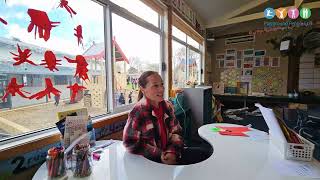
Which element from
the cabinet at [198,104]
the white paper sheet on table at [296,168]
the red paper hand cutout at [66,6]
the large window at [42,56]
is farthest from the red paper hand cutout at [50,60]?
the cabinet at [198,104]

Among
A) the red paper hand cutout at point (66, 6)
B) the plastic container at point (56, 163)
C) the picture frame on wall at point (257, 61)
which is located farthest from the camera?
the picture frame on wall at point (257, 61)

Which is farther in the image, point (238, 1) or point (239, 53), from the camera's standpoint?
point (239, 53)

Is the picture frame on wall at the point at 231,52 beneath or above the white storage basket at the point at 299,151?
above

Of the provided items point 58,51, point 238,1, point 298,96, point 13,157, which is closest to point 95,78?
A: point 58,51

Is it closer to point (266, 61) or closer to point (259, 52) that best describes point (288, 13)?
point (259, 52)

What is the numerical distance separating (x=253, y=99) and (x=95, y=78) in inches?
172

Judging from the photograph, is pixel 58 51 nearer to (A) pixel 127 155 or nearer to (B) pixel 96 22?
(B) pixel 96 22

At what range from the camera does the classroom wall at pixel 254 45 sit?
16.6ft

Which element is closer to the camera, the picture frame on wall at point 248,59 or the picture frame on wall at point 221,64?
the picture frame on wall at point 248,59

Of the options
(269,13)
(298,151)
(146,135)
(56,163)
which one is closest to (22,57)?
(56,163)

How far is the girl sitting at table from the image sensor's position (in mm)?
1224

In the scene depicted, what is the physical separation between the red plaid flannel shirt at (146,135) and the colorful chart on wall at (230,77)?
471 centimetres

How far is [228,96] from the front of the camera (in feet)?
16.8

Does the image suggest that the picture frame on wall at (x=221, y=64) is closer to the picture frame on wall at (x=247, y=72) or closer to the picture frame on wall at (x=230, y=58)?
the picture frame on wall at (x=230, y=58)
